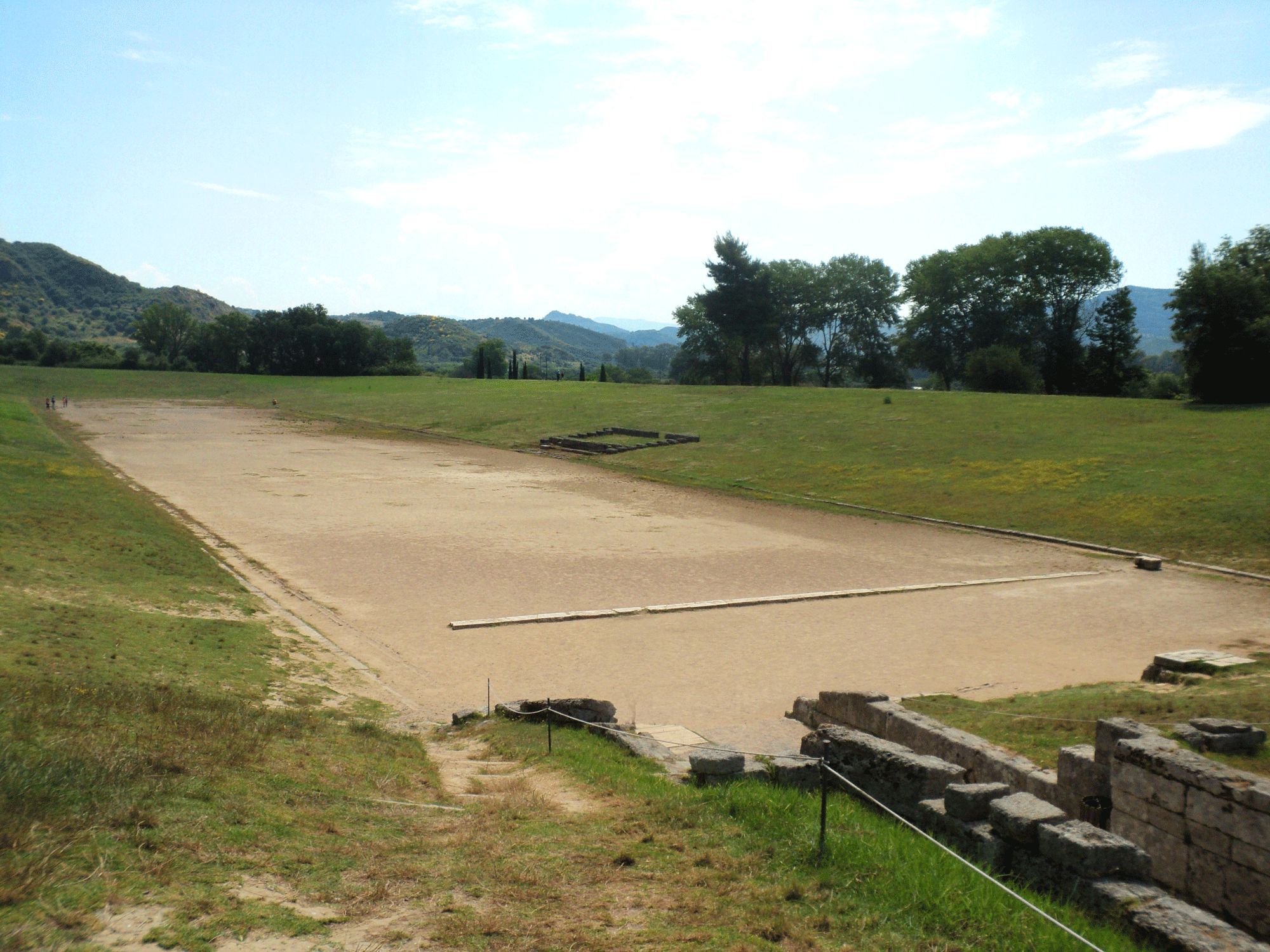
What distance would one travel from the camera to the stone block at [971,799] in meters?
6.77

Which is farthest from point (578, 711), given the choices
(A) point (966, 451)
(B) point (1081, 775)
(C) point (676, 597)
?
(A) point (966, 451)

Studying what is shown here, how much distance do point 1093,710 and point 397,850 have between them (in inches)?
345

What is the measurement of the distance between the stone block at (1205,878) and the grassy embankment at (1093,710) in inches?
91.7

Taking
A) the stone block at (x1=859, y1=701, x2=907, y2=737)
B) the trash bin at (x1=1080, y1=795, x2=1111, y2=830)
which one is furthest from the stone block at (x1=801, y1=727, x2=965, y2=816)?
the stone block at (x1=859, y1=701, x2=907, y2=737)

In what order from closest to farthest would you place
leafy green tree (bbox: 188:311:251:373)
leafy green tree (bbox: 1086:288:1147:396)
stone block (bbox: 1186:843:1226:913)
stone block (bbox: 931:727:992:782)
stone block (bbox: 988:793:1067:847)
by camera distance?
stone block (bbox: 988:793:1067:847) < stone block (bbox: 1186:843:1226:913) < stone block (bbox: 931:727:992:782) < leafy green tree (bbox: 1086:288:1147:396) < leafy green tree (bbox: 188:311:251:373)

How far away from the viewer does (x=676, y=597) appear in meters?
18.7

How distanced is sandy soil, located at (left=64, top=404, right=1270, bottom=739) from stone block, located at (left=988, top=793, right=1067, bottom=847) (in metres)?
4.81

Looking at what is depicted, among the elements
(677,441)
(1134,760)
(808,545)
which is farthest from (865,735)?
(677,441)

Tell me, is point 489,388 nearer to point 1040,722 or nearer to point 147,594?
point 147,594

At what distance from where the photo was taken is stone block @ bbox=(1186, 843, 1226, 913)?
637 centimetres

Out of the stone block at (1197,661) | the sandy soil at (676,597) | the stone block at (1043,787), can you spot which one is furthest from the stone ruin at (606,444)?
the stone block at (1043,787)

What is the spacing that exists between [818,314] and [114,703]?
3641 inches

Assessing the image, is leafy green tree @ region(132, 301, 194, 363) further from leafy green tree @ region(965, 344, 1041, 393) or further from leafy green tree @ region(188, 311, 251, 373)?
leafy green tree @ region(965, 344, 1041, 393)

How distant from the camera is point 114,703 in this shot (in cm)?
823
